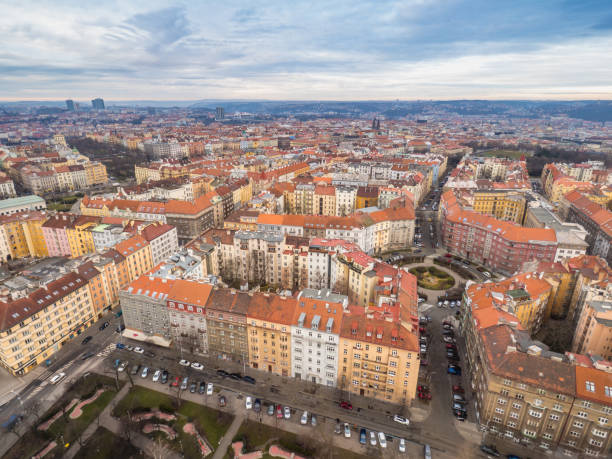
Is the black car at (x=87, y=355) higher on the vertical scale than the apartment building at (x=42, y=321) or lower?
lower

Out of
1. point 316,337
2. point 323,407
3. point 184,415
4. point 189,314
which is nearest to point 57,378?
point 189,314

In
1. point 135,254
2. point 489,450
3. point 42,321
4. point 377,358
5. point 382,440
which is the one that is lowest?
point 382,440

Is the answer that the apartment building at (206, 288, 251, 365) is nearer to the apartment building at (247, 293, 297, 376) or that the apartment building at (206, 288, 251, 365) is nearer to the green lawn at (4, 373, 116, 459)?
the apartment building at (247, 293, 297, 376)

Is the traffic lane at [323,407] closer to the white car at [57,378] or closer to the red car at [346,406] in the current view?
the red car at [346,406]

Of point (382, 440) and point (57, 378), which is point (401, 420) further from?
point (57, 378)

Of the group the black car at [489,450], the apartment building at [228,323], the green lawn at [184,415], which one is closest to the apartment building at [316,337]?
the apartment building at [228,323]

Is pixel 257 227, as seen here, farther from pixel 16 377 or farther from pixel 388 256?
pixel 16 377
